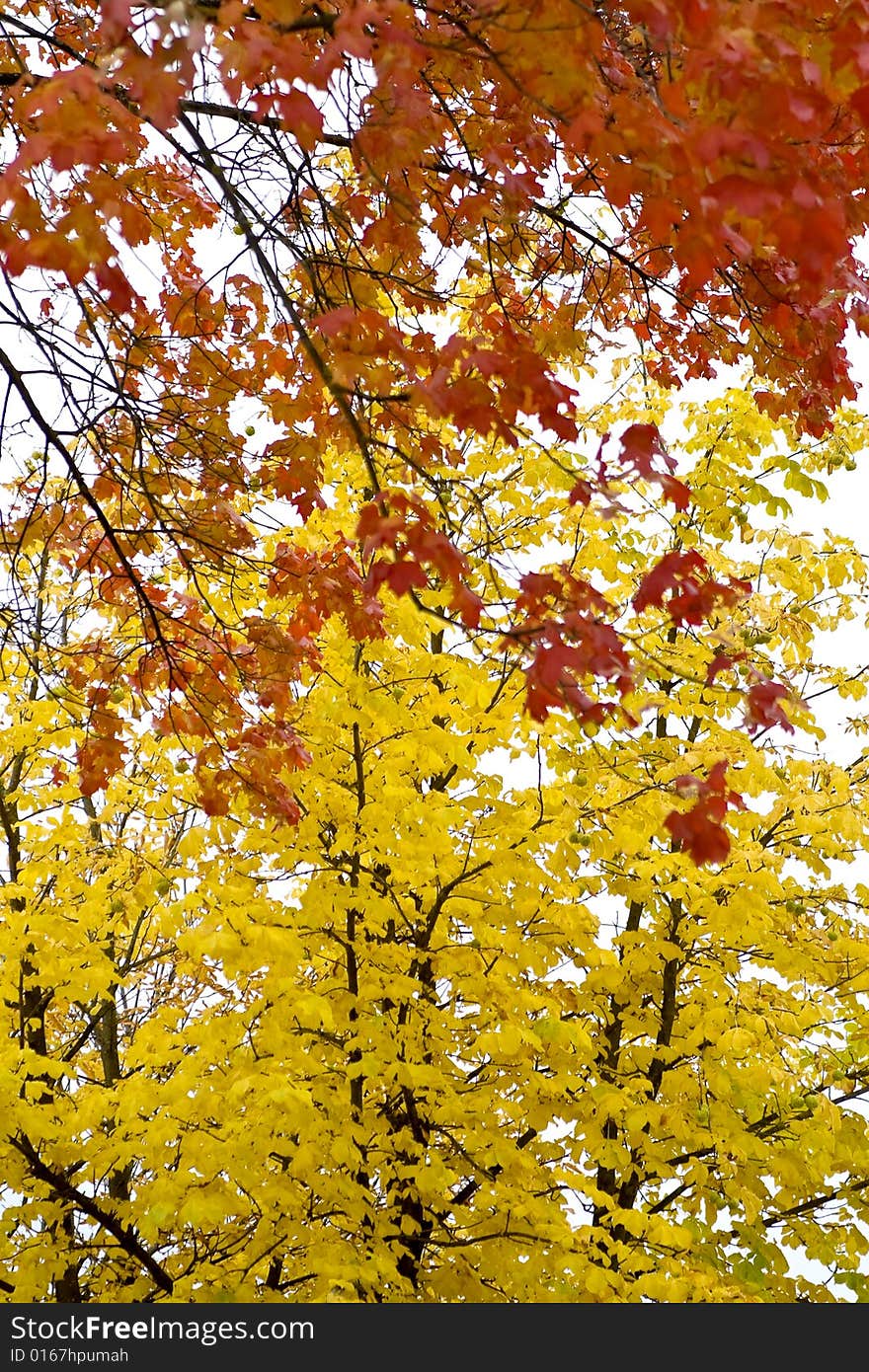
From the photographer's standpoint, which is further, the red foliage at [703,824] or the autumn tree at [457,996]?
the autumn tree at [457,996]

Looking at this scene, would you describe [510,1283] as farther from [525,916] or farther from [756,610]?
[756,610]

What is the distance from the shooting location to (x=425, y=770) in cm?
505

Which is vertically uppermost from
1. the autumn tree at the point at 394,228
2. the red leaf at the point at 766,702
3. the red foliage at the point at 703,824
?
the autumn tree at the point at 394,228

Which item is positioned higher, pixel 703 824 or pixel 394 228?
pixel 394 228

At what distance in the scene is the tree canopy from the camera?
3422 millimetres

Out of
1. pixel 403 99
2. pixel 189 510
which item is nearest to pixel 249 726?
pixel 189 510

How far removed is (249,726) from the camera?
15.7ft

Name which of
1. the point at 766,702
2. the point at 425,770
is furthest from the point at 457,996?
the point at 766,702

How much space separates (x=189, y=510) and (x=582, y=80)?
8.93ft

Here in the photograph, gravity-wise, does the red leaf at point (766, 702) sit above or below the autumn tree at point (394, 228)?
below

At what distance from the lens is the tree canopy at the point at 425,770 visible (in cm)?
342

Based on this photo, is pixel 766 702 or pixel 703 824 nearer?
pixel 703 824

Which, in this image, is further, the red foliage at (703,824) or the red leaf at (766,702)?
the red leaf at (766,702)

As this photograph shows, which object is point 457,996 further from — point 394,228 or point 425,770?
point 394,228
